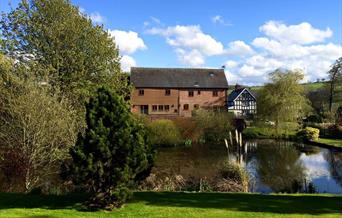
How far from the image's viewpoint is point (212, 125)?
4331 cm

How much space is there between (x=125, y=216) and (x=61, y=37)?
17716mm

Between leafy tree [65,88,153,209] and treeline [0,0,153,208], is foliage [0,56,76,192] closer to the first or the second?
treeline [0,0,153,208]

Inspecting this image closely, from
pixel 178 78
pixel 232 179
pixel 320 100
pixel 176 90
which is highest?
pixel 178 78

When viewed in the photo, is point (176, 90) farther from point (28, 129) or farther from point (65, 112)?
point (28, 129)

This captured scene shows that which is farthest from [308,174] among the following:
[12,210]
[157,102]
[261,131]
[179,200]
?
[157,102]

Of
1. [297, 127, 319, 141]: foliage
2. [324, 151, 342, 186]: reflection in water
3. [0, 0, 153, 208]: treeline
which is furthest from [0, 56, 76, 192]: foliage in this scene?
[297, 127, 319, 141]: foliage

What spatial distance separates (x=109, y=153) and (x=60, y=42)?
54.5 feet

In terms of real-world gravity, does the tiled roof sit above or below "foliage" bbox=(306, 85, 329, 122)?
above

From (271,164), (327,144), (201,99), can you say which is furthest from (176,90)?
(271,164)

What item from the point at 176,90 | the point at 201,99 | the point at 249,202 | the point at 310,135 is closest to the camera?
the point at 249,202

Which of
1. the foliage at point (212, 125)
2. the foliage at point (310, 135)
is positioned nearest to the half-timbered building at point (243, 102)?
the foliage at point (310, 135)

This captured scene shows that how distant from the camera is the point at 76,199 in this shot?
447 inches

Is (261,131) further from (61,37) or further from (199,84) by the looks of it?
(61,37)

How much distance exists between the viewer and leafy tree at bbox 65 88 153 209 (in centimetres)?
949
